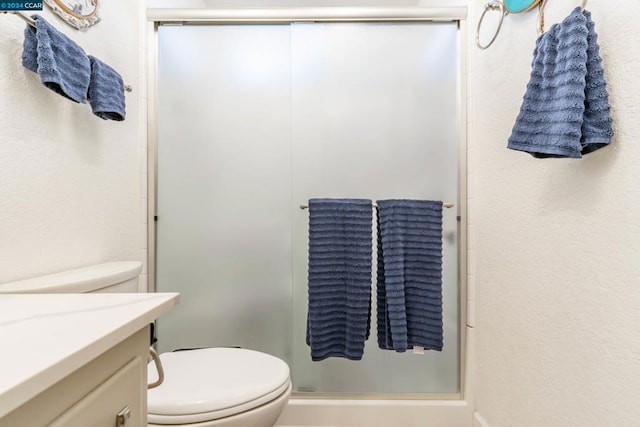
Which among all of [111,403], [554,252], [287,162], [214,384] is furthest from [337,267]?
[111,403]

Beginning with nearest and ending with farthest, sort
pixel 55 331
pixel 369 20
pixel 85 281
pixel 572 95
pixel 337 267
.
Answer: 1. pixel 55 331
2. pixel 572 95
3. pixel 85 281
4. pixel 337 267
5. pixel 369 20

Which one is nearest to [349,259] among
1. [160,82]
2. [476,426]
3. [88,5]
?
[476,426]

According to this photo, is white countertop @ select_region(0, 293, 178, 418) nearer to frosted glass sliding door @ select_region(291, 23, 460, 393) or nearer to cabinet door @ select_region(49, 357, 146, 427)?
cabinet door @ select_region(49, 357, 146, 427)

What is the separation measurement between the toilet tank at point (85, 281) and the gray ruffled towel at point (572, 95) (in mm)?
1231

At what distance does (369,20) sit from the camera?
1494mm

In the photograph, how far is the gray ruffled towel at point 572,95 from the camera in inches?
30.3

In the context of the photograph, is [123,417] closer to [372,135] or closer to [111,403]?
[111,403]

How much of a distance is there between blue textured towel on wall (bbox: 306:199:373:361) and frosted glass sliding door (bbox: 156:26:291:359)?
19cm

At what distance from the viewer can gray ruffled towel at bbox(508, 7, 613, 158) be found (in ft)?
2.53

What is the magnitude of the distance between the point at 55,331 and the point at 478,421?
1556mm

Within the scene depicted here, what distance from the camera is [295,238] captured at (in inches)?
59.2

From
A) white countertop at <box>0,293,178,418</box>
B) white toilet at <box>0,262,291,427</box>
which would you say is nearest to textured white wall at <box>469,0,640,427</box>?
white toilet at <box>0,262,291,427</box>

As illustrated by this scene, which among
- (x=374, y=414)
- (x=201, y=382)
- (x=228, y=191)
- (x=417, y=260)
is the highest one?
(x=228, y=191)

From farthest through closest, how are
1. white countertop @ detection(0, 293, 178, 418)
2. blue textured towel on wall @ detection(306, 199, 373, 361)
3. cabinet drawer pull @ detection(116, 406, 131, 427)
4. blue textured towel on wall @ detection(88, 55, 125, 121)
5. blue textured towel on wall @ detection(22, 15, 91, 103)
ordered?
1. blue textured towel on wall @ detection(306, 199, 373, 361)
2. blue textured towel on wall @ detection(88, 55, 125, 121)
3. blue textured towel on wall @ detection(22, 15, 91, 103)
4. cabinet drawer pull @ detection(116, 406, 131, 427)
5. white countertop @ detection(0, 293, 178, 418)
